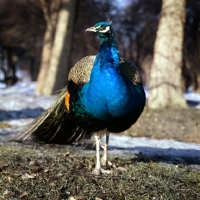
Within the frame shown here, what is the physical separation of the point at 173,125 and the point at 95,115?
180 inches

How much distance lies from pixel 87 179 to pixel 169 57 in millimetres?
5987

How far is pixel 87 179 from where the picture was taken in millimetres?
3314

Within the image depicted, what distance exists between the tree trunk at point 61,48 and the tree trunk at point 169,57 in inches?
201

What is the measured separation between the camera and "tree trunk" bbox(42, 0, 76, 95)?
13.3 metres

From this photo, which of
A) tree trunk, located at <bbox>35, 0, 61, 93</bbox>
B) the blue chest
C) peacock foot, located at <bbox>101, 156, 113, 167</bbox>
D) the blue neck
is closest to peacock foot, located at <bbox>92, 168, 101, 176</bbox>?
peacock foot, located at <bbox>101, 156, 113, 167</bbox>

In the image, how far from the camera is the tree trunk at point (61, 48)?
43.7 ft

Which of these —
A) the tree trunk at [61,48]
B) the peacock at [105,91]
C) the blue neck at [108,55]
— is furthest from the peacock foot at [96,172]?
the tree trunk at [61,48]

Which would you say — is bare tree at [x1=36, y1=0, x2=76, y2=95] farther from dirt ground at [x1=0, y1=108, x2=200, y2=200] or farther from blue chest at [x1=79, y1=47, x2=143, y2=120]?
blue chest at [x1=79, y1=47, x2=143, y2=120]

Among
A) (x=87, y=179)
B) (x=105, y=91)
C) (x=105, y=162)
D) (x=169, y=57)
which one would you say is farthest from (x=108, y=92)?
(x=169, y=57)

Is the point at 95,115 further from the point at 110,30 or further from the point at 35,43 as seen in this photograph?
the point at 35,43

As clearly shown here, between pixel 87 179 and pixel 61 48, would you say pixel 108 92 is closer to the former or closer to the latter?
pixel 87 179

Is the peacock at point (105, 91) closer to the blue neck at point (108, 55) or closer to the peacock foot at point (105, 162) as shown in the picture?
the blue neck at point (108, 55)

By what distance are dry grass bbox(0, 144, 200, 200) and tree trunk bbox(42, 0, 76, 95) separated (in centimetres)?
945

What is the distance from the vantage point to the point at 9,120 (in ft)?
27.6
